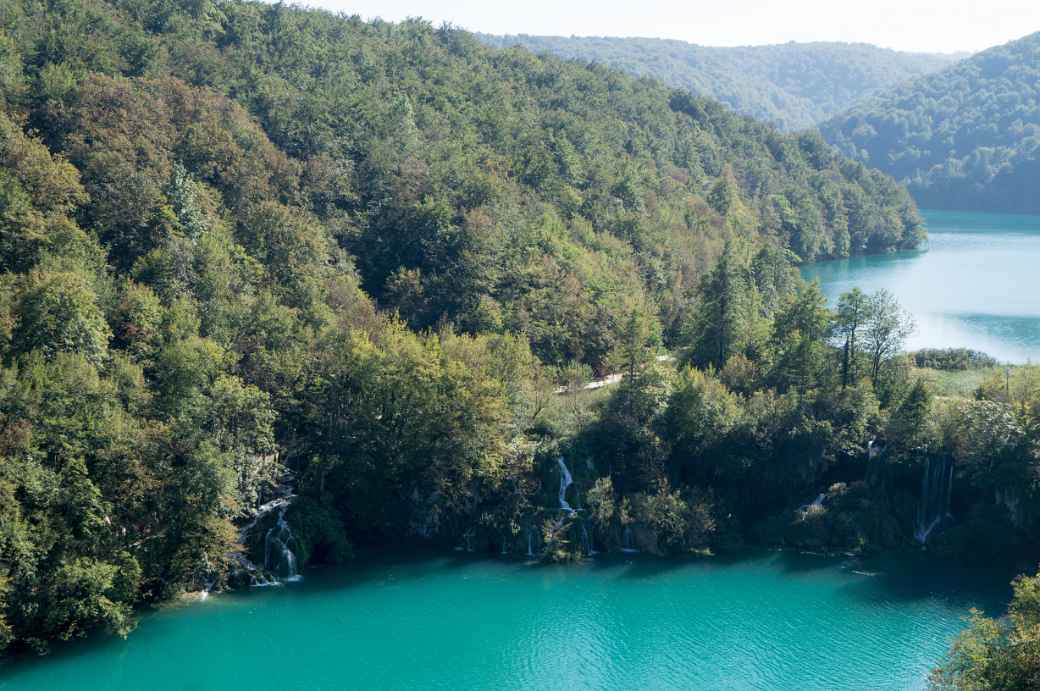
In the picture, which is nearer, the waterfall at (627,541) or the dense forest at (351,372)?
the dense forest at (351,372)

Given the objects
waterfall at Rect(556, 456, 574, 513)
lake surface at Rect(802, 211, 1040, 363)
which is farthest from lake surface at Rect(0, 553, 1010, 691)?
lake surface at Rect(802, 211, 1040, 363)

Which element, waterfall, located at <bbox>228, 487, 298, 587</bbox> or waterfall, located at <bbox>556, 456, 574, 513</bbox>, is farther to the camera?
waterfall, located at <bbox>556, 456, 574, 513</bbox>

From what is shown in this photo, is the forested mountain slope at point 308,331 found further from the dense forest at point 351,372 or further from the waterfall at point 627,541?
the waterfall at point 627,541

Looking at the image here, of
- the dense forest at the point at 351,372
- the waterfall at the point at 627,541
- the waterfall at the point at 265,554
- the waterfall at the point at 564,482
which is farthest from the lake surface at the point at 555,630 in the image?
the waterfall at the point at 564,482

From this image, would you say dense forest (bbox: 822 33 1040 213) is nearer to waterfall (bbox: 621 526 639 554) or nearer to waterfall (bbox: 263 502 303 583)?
waterfall (bbox: 621 526 639 554)

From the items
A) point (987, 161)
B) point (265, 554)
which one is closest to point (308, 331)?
point (265, 554)
